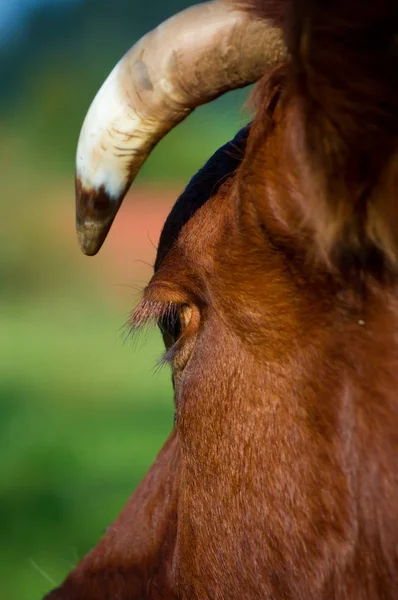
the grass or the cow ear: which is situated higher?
the cow ear

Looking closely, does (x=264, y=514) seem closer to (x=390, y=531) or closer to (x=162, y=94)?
(x=390, y=531)

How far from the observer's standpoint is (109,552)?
2.95m

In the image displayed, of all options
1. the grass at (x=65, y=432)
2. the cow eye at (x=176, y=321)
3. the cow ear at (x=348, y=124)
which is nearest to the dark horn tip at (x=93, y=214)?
the cow eye at (x=176, y=321)

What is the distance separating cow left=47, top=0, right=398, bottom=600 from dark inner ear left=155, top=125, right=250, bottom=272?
0.01m

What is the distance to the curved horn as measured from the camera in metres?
1.88

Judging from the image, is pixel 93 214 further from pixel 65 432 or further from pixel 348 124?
pixel 65 432

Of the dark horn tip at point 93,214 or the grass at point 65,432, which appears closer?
the dark horn tip at point 93,214

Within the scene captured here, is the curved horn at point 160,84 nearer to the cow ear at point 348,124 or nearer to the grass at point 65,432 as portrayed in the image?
the cow ear at point 348,124

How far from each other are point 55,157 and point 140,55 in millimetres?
17137

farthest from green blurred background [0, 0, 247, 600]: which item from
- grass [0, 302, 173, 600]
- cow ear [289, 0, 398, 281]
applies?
cow ear [289, 0, 398, 281]

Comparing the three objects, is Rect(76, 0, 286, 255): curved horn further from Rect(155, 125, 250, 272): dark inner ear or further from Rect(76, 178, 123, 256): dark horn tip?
Rect(155, 125, 250, 272): dark inner ear

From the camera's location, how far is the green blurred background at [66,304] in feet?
23.6

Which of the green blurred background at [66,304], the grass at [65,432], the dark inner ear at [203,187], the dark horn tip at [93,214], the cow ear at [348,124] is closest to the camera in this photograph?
the cow ear at [348,124]

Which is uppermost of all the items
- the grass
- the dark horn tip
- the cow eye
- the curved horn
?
the curved horn
